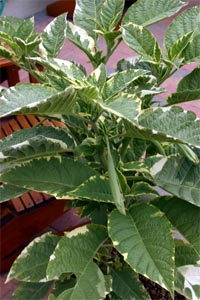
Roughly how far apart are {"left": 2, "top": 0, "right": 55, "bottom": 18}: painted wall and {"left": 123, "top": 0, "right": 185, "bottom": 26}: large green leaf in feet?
9.33

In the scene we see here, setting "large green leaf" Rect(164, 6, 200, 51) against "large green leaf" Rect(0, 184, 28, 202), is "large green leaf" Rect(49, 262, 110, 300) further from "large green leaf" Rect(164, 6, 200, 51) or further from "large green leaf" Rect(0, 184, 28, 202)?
"large green leaf" Rect(164, 6, 200, 51)

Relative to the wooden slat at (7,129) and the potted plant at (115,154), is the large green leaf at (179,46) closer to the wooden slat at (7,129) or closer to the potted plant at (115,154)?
the potted plant at (115,154)

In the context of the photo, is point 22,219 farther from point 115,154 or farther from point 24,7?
point 24,7

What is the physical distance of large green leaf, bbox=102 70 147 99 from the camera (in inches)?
27.0

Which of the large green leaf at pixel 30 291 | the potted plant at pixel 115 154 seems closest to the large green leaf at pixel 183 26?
the potted plant at pixel 115 154

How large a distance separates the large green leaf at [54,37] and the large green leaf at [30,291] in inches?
21.6

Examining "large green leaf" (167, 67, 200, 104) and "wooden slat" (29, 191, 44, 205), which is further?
"wooden slat" (29, 191, 44, 205)

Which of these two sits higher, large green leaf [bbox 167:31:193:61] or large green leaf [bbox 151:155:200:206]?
large green leaf [bbox 167:31:193:61]

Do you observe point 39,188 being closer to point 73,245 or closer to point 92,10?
point 73,245

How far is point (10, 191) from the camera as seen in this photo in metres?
0.87

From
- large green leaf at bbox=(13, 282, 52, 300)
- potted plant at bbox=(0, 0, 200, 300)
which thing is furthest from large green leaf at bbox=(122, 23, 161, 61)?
large green leaf at bbox=(13, 282, 52, 300)

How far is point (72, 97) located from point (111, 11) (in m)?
0.32

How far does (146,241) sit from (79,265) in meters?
0.13

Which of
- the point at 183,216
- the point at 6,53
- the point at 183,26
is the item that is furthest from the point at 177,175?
the point at 6,53
